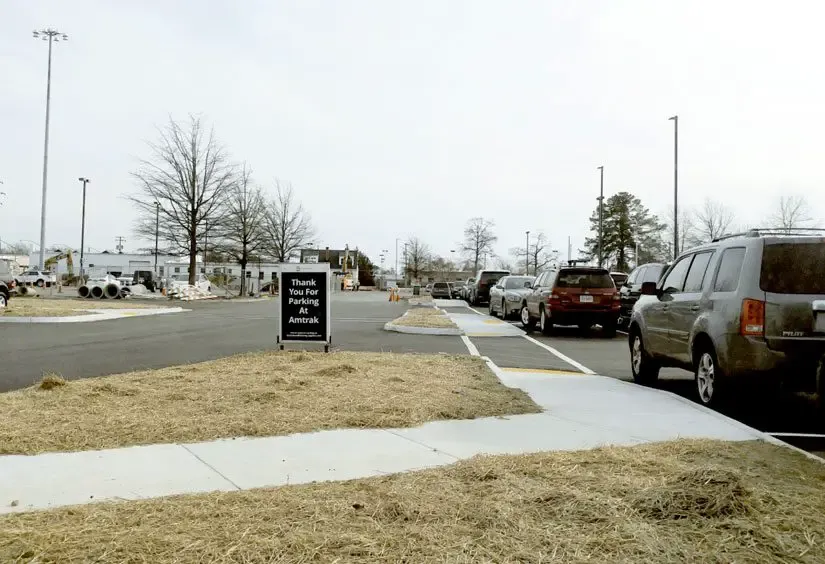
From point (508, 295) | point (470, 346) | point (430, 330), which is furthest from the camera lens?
point (508, 295)

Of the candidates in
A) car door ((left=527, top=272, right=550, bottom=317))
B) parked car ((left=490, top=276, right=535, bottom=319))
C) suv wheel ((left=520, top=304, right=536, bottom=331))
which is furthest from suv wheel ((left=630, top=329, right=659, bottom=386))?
parked car ((left=490, top=276, right=535, bottom=319))

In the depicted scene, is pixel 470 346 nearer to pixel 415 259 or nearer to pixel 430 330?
pixel 430 330

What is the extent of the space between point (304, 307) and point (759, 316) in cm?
680

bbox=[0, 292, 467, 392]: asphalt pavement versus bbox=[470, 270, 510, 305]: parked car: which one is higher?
bbox=[470, 270, 510, 305]: parked car

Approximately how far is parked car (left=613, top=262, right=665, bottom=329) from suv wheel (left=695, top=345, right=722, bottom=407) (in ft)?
27.4

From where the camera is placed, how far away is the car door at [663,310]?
8.34 metres

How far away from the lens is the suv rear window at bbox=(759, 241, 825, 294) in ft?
21.0

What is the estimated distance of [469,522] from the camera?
352 cm

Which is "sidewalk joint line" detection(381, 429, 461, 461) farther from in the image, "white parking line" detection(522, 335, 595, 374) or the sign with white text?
"white parking line" detection(522, 335, 595, 374)

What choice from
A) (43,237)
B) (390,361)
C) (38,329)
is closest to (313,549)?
(390,361)

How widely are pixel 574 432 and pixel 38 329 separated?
15.5 meters

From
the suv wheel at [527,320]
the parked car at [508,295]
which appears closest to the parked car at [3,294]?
the parked car at [508,295]

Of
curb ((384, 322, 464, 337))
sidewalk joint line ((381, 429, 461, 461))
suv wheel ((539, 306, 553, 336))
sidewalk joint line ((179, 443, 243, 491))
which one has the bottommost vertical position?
sidewalk joint line ((179, 443, 243, 491))

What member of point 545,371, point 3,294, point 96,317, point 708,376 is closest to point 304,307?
point 545,371
